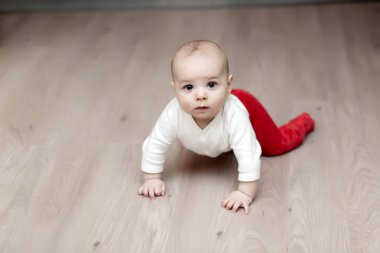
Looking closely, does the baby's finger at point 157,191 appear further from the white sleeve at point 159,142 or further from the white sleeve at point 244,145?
the white sleeve at point 244,145

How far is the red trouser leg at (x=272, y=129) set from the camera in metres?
1.65

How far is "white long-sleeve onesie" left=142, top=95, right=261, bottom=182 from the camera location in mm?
1515

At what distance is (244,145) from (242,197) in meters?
0.13

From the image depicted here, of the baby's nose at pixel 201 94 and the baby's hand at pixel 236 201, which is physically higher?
the baby's nose at pixel 201 94

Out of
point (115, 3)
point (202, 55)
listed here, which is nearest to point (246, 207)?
point (202, 55)

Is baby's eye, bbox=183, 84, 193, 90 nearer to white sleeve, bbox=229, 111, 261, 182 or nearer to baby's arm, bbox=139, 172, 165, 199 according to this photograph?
white sleeve, bbox=229, 111, 261, 182

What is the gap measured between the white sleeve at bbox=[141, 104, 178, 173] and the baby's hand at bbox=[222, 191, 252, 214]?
0.65 ft

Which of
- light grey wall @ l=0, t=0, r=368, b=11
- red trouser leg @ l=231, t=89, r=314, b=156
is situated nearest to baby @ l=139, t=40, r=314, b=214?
red trouser leg @ l=231, t=89, r=314, b=156

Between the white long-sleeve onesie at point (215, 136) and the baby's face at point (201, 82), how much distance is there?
0.20 ft

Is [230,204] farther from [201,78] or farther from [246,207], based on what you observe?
[201,78]

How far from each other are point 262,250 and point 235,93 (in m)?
0.42

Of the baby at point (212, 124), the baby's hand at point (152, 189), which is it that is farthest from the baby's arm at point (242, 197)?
the baby's hand at point (152, 189)

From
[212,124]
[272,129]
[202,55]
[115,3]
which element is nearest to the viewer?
[202,55]

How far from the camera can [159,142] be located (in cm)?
158
